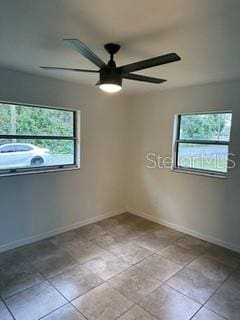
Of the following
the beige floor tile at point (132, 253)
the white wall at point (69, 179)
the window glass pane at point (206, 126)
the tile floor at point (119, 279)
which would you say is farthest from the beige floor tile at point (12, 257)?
the window glass pane at point (206, 126)

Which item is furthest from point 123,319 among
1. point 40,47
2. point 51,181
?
point 40,47

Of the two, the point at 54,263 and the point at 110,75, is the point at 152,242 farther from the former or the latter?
the point at 110,75

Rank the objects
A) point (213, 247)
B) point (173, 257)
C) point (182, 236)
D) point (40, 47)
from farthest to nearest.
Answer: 1. point (182, 236)
2. point (213, 247)
3. point (173, 257)
4. point (40, 47)

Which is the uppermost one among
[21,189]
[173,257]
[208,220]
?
[21,189]

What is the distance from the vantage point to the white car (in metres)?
3.01

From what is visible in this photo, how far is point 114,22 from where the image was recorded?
5.33ft

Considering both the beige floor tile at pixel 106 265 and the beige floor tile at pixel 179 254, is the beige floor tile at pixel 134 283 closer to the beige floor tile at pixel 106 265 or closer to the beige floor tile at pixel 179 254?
the beige floor tile at pixel 106 265

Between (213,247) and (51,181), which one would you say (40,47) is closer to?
(51,181)

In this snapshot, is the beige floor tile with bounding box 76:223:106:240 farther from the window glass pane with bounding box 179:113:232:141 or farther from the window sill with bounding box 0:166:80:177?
the window glass pane with bounding box 179:113:232:141

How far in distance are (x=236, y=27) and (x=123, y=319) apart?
8.22 feet

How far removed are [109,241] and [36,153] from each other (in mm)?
1702

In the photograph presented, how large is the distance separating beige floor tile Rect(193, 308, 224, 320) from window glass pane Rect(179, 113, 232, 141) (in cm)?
218

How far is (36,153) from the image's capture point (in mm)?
3342

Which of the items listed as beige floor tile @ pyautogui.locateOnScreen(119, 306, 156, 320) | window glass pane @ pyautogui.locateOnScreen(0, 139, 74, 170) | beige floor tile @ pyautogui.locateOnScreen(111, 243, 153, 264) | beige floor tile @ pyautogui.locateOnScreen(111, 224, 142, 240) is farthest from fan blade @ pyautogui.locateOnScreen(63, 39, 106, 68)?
beige floor tile @ pyautogui.locateOnScreen(111, 224, 142, 240)
